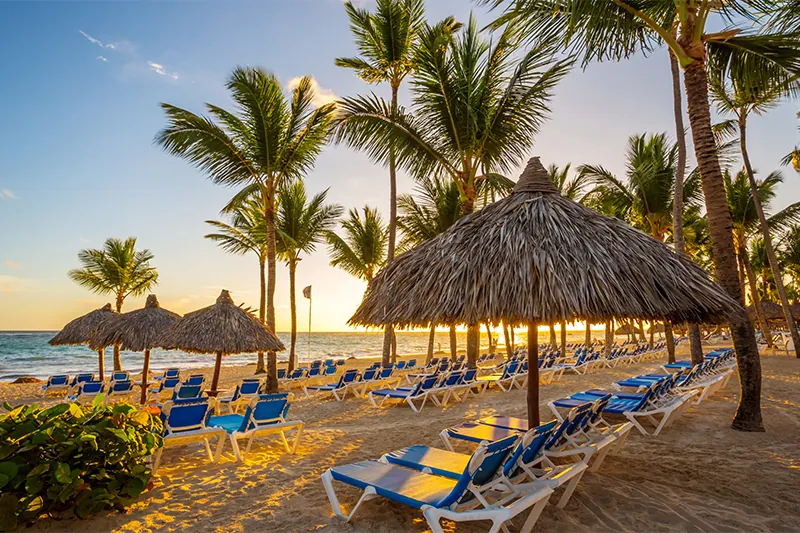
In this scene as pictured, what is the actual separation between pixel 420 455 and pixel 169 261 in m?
22.9

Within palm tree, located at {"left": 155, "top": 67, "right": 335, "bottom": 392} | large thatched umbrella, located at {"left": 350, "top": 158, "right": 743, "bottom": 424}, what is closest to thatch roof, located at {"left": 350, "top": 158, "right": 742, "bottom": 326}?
large thatched umbrella, located at {"left": 350, "top": 158, "right": 743, "bottom": 424}

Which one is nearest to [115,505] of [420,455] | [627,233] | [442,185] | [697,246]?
[420,455]

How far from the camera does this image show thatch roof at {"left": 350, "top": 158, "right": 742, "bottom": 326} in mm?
3916

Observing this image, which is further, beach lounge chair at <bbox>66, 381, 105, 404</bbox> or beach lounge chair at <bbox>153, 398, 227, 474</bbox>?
beach lounge chair at <bbox>66, 381, 105, 404</bbox>

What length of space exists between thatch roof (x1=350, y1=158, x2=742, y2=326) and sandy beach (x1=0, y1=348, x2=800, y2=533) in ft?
5.28

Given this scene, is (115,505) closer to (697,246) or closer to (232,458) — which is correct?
(232,458)

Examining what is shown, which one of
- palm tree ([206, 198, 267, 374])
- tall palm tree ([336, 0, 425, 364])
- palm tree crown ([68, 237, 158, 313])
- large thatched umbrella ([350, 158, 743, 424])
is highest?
tall palm tree ([336, 0, 425, 364])

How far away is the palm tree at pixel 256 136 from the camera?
36.6ft

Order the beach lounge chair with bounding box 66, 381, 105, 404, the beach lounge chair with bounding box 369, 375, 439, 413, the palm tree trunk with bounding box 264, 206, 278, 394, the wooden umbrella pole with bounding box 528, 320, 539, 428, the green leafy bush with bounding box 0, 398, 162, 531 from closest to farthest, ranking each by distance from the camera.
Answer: the green leafy bush with bounding box 0, 398, 162, 531, the wooden umbrella pole with bounding box 528, 320, 539, 428, the beach lounge chair with bounding box 369, 375, 439, 413, the beach lounge chair with bounding box 66, 381, 105, 404, the palm tree trunk with bounding box 264, 206, 278, 394

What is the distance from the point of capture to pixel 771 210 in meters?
20.8

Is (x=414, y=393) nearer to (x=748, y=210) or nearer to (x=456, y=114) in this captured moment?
(x=456, y=114)

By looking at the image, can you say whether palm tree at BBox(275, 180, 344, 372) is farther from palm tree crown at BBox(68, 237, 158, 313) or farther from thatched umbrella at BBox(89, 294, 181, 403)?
palm tree crown at BBox(68, 237, 158, 313)

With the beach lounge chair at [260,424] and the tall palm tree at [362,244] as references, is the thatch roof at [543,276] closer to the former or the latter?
the beach lounge chair at [260,424]

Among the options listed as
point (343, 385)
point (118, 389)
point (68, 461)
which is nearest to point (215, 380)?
point (343, 385)
